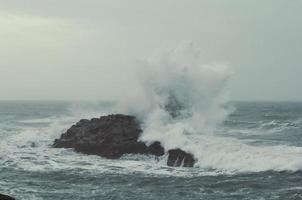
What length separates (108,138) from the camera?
31.8 m

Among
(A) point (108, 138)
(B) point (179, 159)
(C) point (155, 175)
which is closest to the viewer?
(C) point (155, 175)

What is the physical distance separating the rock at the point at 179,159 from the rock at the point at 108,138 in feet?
3.93

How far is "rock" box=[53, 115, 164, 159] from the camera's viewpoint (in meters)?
30.4

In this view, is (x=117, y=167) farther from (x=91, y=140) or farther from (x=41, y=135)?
(x=41, y=135)

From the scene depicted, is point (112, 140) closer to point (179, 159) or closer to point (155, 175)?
point (179, 159)

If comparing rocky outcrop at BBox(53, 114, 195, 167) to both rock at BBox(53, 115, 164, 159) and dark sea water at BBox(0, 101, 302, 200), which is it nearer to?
rock at BBox(53, 115, 164, 159)

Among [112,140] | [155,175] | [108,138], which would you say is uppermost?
[108,138]

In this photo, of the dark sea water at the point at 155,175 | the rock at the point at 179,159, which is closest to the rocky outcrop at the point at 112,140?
the rock at the point at 179,159

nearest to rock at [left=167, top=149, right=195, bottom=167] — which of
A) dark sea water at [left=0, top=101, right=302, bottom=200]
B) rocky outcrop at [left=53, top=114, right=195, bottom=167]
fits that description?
rocky outcrop at [left=53, top=114, right=195, bottom=167]

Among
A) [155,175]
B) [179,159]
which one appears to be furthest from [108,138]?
[155,175]

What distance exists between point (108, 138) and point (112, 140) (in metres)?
0.40

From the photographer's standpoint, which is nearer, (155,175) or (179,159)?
(155,175)

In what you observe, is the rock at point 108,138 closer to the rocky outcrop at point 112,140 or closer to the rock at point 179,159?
the rocky outcrop at point 112,140

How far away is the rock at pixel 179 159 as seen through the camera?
90.6ft
